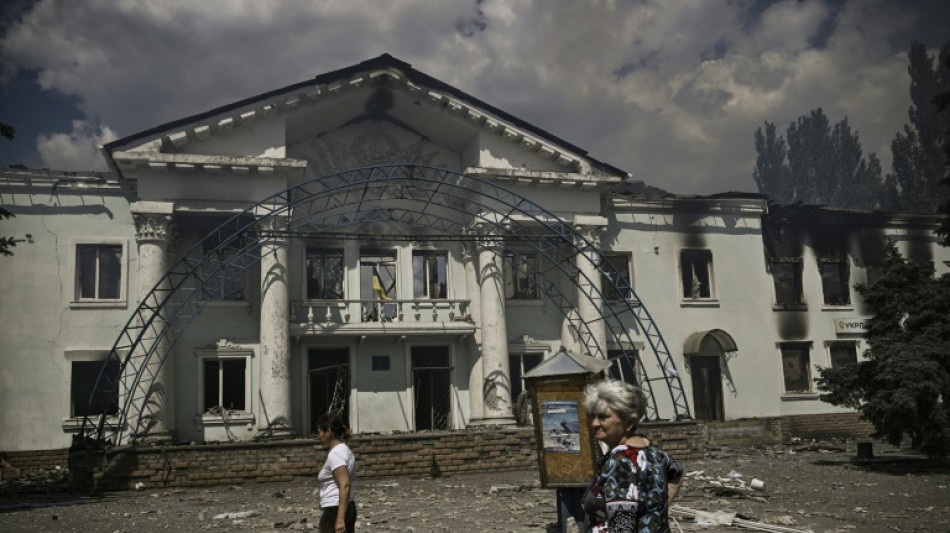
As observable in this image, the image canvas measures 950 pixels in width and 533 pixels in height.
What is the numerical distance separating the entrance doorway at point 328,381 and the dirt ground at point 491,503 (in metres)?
5.92

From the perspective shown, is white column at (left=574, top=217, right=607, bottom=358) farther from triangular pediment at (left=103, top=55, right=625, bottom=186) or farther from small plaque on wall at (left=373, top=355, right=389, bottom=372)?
small plaque on wall at (left=373, top=355, right=389, bottom=372)

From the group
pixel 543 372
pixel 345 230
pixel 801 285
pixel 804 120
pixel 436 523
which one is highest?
pixel 804 120

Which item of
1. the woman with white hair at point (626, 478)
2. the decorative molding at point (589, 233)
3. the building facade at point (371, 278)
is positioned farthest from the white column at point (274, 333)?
the woman with white hair at point (626, 478)

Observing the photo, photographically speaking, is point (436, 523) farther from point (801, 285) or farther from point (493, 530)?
point (801, 285)

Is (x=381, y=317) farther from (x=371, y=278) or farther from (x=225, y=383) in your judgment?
(x=225, y=383)

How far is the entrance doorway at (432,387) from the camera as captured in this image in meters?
24.7

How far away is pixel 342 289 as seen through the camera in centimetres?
2450

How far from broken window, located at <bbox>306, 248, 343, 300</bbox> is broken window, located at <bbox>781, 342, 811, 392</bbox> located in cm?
1550

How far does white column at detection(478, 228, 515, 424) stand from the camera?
77.0ft

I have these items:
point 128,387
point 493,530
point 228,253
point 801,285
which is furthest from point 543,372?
point 801,285

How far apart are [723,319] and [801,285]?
3.59m

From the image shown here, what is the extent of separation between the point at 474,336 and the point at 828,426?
12916mm

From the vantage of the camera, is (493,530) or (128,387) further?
(128,387)

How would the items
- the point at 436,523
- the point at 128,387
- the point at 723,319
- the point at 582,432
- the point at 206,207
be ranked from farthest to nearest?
the point at 723,319 < the point at 206,207 < the point at 128,387 < the point at 436,523 < the point at 582,432
